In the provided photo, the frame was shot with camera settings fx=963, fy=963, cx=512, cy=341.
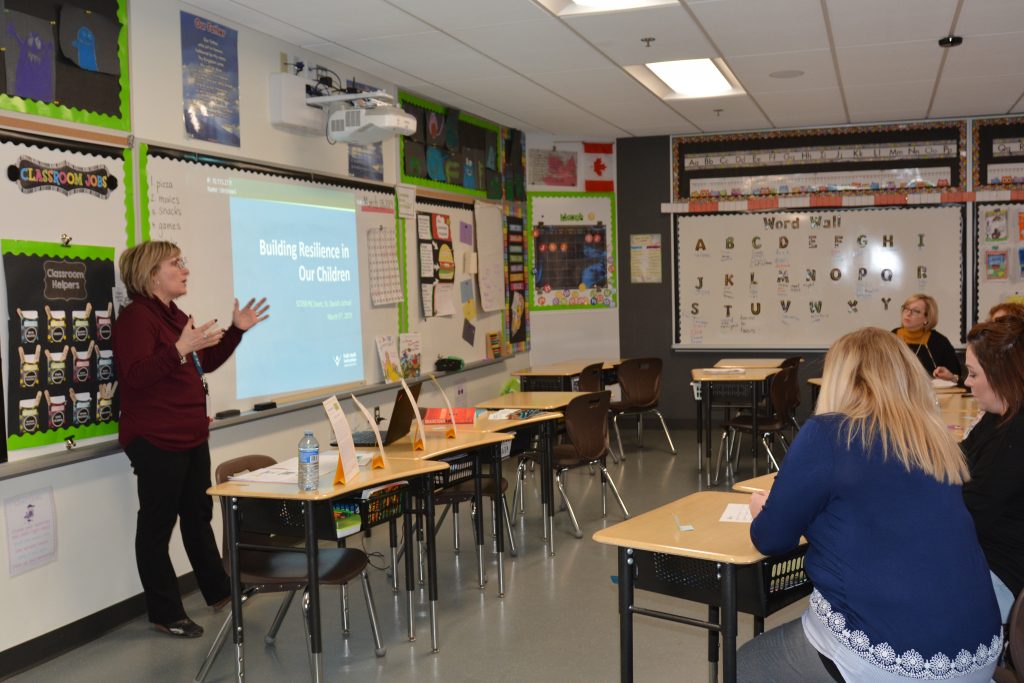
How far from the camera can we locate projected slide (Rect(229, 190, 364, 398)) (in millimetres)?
5250

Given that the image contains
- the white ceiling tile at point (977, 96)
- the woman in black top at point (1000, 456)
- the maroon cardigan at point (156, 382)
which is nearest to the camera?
the woman in black top at point (1000, 456)

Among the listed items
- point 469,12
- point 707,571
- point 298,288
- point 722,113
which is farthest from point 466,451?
point 722,113

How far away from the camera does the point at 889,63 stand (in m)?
6.49

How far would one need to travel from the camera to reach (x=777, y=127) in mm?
9273

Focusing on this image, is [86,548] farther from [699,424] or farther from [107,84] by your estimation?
[699,424]

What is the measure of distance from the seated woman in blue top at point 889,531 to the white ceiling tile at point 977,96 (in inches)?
228

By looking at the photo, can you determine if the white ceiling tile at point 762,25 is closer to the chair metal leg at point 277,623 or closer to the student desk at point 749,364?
the student desk at point 749,364

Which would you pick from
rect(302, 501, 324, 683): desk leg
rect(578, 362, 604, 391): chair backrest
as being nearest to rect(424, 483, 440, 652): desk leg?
rect(302, 501, 324, 683): desk leg

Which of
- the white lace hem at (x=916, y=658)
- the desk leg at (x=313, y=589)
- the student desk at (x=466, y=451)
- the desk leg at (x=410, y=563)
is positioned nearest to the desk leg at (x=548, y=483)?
the student desk at (x=466, y=451)

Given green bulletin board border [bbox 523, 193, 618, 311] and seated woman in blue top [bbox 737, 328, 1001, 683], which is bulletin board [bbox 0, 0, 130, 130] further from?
green bulletin board border [bbox 523, 193, 618, 311]

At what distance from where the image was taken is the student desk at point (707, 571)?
2.58 meters

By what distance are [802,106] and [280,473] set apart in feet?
19.8

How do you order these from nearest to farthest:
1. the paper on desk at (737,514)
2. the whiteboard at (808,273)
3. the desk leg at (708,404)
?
the paper on desk at (737,514), the desk leg at (708,404), the whiteboard at (808,273)

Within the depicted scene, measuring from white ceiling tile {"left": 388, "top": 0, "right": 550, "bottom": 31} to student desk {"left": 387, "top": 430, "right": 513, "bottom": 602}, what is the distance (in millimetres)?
2162
